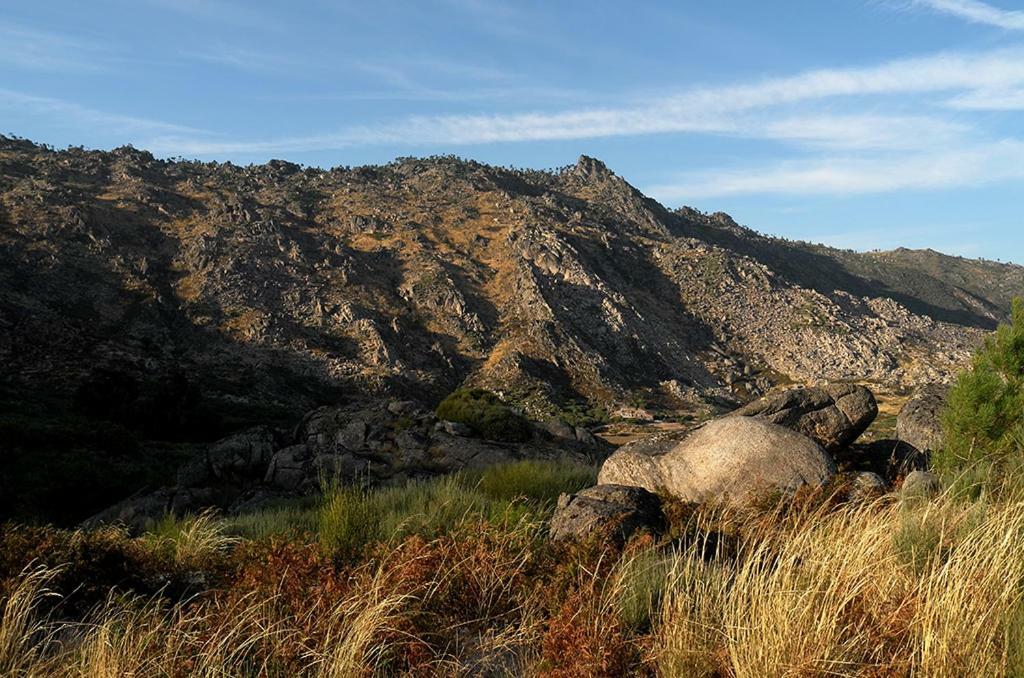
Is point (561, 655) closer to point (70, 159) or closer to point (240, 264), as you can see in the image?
point (240, 264)

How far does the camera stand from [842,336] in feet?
299

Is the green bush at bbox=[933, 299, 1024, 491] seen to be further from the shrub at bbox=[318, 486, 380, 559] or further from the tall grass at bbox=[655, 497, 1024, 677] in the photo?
the shrub at bbox=[318, 486, 380, 559]

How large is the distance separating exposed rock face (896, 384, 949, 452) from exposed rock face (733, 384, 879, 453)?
14.5ft

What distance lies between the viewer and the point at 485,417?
30.0m

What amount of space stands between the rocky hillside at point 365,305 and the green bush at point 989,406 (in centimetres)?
4118

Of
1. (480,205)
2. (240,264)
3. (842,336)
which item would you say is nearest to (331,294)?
(240,264)

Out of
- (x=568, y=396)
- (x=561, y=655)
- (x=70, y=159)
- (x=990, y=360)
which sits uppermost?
(x=70, y=159)

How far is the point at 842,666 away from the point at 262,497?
16268 millimetres

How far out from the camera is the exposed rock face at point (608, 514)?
8133 millimetres

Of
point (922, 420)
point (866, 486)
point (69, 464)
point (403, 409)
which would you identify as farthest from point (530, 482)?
point (69, 464)

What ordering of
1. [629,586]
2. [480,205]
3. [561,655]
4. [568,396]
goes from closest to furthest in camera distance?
[561,655], [629,586], [568,396], [480,205]

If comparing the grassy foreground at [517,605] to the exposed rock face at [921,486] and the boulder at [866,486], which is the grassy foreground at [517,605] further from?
the boulder at [866,486]

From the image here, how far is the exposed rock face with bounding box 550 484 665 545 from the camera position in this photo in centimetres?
813

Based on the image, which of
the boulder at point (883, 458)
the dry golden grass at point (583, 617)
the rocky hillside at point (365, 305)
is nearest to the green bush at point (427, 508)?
the dry golden grass at point (583, 617)
